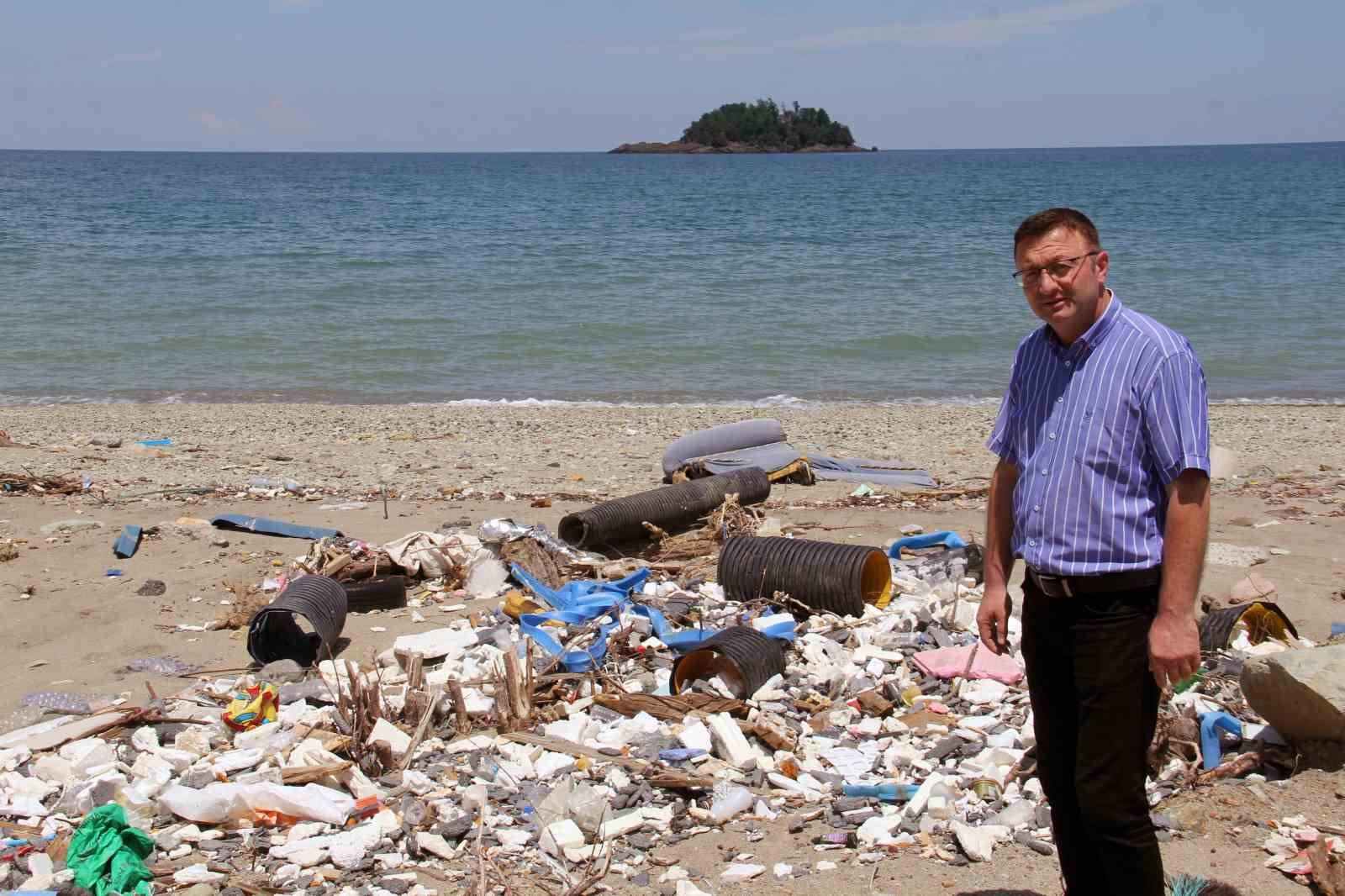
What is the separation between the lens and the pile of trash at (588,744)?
3.81 metres

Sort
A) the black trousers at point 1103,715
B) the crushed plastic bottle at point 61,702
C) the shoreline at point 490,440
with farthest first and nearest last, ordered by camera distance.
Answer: the shoreline at point 490,440
the crushed plastic bottle at point 61,702
the black trousers at point 1103,715

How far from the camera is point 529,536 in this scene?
22.5 ft

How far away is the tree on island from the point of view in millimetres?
151625

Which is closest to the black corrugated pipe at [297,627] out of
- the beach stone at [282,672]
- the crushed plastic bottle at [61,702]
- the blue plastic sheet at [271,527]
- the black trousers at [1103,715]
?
the beach stone at [282,672]

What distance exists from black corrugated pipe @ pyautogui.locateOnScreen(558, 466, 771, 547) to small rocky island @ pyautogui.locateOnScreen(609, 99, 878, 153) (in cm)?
14919

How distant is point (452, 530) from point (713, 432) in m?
2.81

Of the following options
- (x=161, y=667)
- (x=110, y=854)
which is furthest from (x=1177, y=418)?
(x=161, y=667)

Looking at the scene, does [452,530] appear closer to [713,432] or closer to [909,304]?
[713,432]

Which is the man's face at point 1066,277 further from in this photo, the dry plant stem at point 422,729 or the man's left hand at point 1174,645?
the dry plant stem at point 422,729

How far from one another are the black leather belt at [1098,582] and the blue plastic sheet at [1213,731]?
1895 millimetres

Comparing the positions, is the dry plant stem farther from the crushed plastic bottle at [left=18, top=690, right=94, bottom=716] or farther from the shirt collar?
the shirt collar

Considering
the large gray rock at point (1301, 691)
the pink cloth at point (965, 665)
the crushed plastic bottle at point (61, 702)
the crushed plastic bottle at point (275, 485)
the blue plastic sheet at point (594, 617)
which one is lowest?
the crushed plastic bottle at point (275, 485)

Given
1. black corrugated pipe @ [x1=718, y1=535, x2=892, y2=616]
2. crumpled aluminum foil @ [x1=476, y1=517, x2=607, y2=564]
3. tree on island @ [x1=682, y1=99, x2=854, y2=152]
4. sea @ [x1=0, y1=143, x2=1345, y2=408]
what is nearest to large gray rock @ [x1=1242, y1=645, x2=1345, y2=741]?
black corrugated pipe @ [x1=718, y1=535, x2=892, y2=616]

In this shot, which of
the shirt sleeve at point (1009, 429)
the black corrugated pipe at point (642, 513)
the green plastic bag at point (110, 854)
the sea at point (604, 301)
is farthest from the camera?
the sea at point (604, 301)
